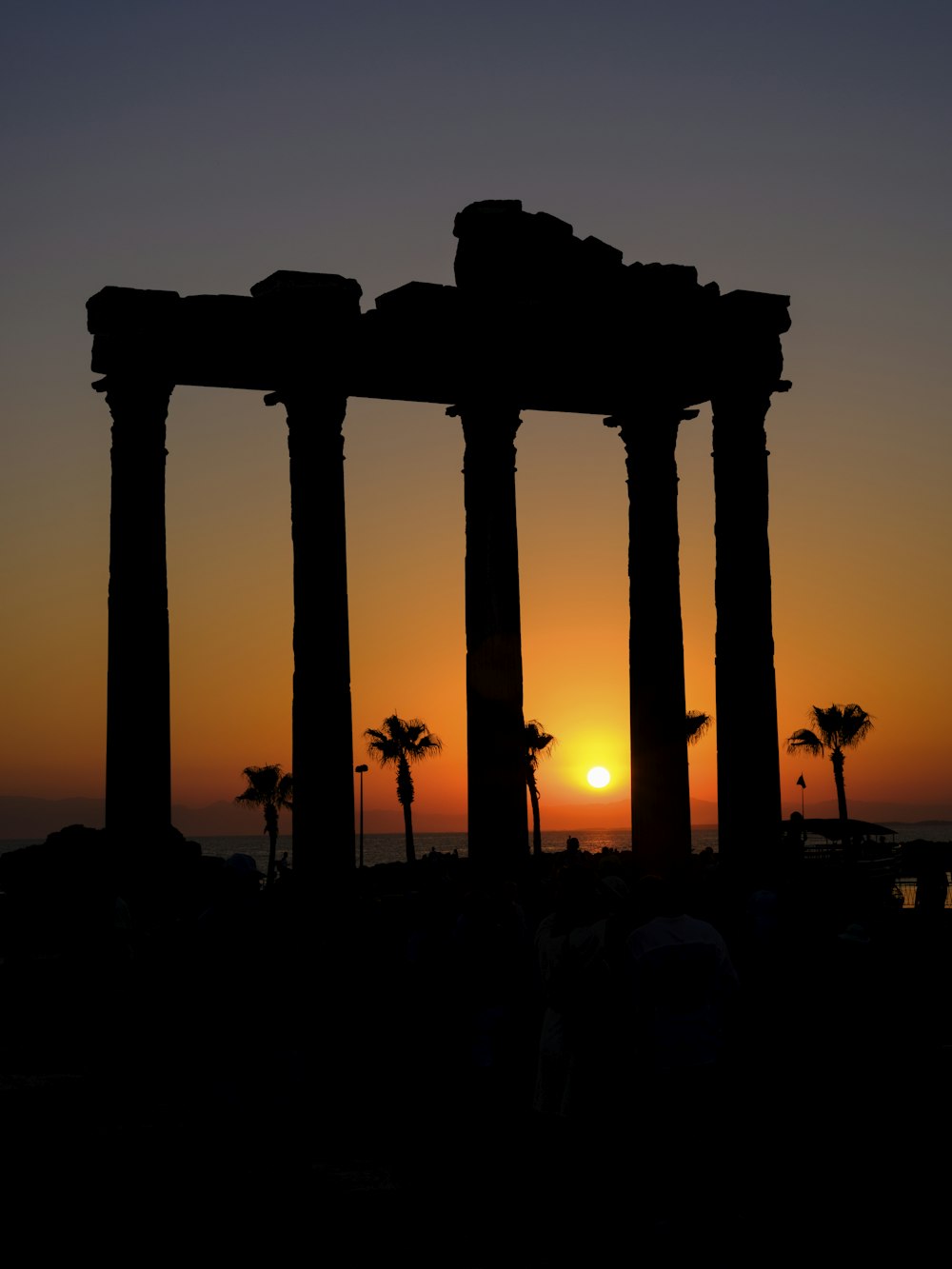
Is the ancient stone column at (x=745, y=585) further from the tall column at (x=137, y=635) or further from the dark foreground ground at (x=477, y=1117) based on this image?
the dark foreground ground at (x=477, y=1117)

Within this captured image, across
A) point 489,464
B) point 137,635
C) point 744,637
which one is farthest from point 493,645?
point 137,635

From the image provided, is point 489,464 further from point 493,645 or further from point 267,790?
point 267,790

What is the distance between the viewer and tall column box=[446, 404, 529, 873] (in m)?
37.3

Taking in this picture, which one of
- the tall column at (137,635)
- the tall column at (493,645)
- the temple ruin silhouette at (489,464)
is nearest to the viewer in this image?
the tall column at (137,635)

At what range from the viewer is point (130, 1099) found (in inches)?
800

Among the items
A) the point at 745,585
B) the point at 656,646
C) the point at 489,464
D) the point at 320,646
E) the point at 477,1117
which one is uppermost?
the point at 489,464

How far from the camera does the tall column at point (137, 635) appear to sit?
113 ft

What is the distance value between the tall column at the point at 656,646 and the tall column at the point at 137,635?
37.6ft

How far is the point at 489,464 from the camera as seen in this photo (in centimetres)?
3822

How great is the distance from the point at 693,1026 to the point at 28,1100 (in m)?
11.0

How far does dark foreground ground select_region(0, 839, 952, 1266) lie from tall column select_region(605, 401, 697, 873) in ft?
59.6

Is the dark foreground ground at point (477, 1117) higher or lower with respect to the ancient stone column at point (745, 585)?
lower

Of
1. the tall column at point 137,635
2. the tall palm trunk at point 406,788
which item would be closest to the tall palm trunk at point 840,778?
the tall palm trunk at point 406,788

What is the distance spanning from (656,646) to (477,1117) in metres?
23.0
